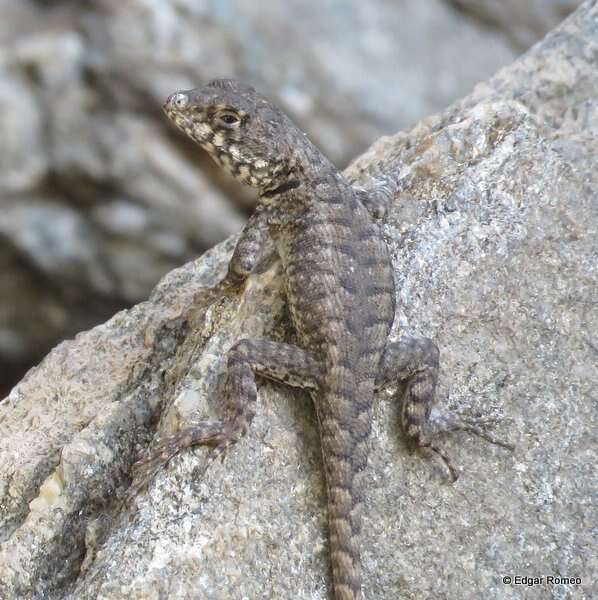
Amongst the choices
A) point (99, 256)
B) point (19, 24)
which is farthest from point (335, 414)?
point (19, 24)

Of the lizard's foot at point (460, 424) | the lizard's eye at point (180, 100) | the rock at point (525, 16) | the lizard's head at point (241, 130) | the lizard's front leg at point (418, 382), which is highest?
the lizard's eye at point (180, 100)

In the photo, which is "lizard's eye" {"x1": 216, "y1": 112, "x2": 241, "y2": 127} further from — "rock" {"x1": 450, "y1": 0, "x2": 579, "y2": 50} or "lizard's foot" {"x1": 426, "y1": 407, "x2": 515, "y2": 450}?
"rock" {"x1": 450, "y1": 0, "x2": 579, "y2": 50}

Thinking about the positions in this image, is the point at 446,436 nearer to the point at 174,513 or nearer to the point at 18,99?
the point at 174,513

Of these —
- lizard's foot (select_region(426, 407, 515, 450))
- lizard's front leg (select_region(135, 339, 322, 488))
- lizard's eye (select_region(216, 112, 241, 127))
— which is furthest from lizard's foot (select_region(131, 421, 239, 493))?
lizard's eye (select_region(216, 112, 241, 127))

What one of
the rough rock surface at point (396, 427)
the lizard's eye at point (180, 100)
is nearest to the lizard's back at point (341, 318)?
the rough rock surface at point (396, 427)

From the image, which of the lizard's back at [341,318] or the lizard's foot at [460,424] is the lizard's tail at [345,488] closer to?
the lizard's back at [341,318]

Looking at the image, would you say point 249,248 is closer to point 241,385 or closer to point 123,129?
point 241,385

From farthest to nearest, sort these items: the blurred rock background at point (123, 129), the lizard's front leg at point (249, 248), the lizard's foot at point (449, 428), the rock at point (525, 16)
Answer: the rock at point (525, 16) < the blurred rock background at point (123, 129) < the lizard's front leg at point (249, 248) < the lizard's foot at point (449, 428)

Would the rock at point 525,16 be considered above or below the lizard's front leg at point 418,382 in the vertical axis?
below
